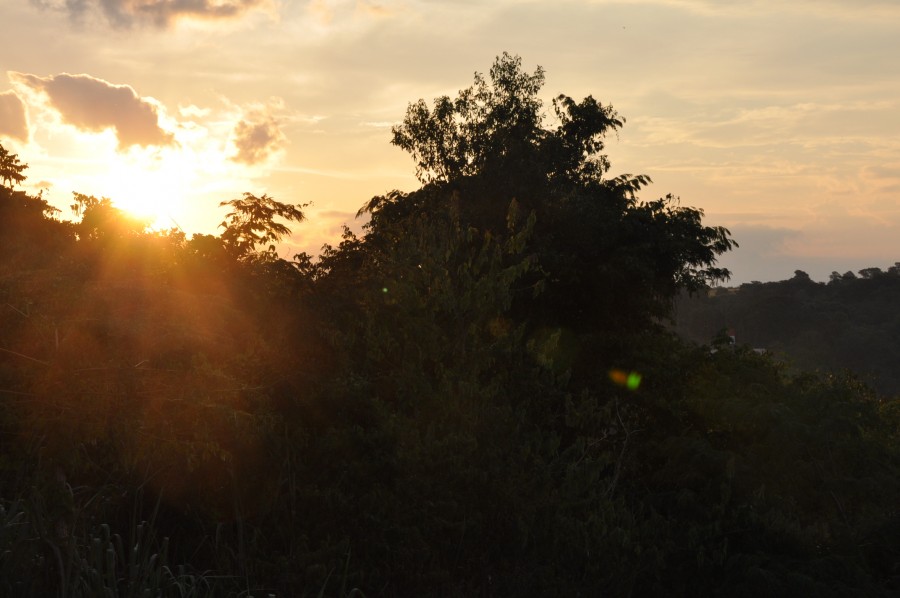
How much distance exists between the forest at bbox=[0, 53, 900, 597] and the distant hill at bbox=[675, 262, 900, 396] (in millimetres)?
72044

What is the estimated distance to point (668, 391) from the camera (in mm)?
21297

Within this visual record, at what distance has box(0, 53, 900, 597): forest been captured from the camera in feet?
27.8

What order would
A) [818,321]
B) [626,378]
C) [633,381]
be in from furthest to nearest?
[818,321] < [626,378] < [633,381]

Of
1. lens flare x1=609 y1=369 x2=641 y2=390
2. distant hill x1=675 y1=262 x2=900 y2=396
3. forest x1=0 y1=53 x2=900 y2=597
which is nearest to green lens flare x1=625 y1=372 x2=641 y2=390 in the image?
lens flare x1=609 y1=369 x2=641 y2=390

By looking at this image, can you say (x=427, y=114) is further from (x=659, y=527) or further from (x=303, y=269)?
(x=659, y=527)

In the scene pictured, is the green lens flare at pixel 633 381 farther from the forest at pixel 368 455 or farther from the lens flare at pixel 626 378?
the forest at pixel 368 455

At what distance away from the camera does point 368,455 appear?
438 inches

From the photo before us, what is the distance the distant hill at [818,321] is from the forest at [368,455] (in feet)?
236

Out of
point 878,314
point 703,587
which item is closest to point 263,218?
point 703,587

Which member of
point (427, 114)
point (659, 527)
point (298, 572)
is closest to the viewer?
point (298, 572)

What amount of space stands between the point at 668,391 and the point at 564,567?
1177 centimetres

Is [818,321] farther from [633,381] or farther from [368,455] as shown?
[368,455]

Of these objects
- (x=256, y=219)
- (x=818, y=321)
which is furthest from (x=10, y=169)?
(x=818, y=321)

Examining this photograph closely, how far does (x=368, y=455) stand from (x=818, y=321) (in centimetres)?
9178
